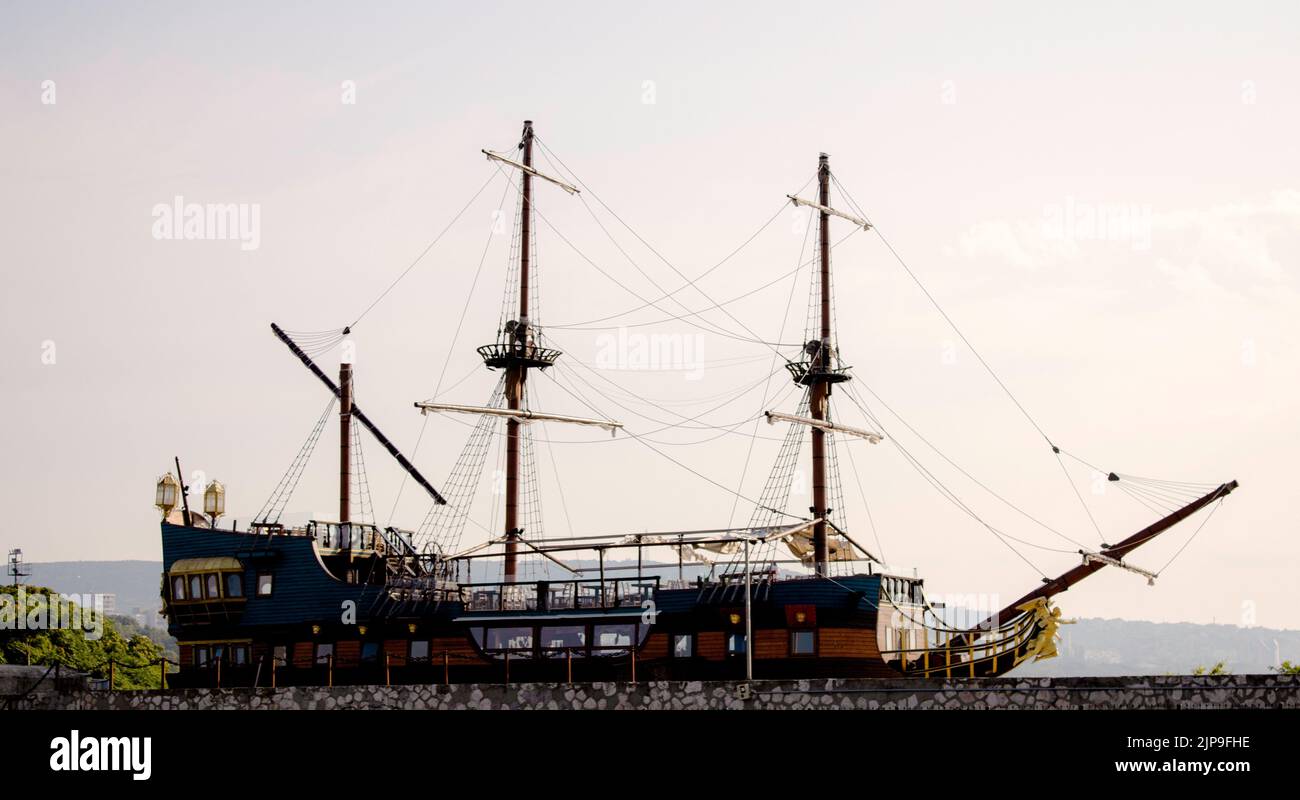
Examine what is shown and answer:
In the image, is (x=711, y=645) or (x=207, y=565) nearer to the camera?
(x=711, y=645)

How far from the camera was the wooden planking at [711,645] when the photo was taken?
159 feet

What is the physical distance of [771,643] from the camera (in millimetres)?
48500

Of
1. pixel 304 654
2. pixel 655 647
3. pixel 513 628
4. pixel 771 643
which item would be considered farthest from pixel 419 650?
pixel 771 643

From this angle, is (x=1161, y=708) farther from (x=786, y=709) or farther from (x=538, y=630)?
(x=538, y=630)

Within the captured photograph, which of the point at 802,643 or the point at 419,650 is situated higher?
the point at 802,643

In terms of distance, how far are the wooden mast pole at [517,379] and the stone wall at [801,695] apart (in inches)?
819

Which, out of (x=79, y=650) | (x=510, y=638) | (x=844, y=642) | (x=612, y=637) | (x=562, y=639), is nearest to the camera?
(x=844, y=642)

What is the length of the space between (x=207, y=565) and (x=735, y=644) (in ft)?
68.8

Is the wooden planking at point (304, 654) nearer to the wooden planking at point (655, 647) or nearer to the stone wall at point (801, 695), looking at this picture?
the stone wall at point (801, 695)

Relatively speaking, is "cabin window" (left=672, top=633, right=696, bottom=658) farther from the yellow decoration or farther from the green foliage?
the green foliage

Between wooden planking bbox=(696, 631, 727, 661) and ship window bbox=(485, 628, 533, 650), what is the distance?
19.4ft

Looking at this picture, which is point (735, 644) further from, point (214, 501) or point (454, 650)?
point (214, 501)

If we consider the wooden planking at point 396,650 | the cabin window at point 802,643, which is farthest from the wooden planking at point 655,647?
the wooden planking at point 396,650

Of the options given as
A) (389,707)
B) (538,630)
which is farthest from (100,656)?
(389,707)
